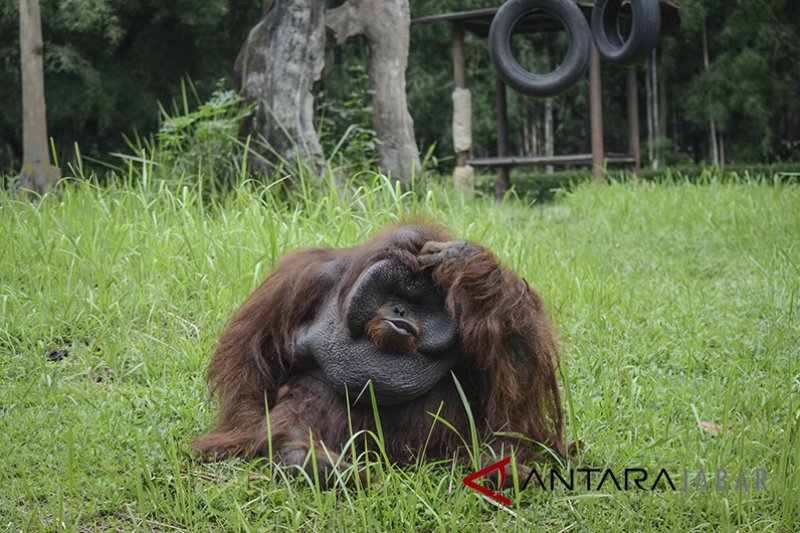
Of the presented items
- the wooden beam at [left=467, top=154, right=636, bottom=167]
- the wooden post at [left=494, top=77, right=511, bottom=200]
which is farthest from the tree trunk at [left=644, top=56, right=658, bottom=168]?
the wooden beam at [left=467, top=154, right=636, bottom=167]

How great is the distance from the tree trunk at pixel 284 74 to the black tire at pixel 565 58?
3.90ft

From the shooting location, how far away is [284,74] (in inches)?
209

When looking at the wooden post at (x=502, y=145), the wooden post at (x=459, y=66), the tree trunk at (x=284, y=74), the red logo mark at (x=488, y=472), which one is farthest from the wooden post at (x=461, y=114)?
the red logo mark at (x=488, y=472)

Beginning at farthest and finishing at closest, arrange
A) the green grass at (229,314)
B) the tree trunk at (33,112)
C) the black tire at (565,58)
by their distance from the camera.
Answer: the tree trunk at (33,112)
the black tire at (565,58)
the green grass at (229,314)

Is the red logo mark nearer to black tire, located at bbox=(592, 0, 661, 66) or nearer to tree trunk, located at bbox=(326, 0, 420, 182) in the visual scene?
black tire, located at bbox=(592, 0, 661, 66)

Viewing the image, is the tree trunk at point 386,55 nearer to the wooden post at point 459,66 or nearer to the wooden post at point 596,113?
the wooden post at point 596,113

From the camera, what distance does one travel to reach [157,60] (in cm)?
1474

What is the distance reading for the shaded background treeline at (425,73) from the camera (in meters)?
13.0

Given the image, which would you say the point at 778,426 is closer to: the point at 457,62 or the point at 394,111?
the point at 394,111

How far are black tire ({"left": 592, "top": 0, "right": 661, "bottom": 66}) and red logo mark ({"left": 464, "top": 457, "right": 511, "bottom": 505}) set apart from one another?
2592 mm

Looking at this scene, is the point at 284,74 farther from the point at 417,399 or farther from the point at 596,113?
the point at 596,113

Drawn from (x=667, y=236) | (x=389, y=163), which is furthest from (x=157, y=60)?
(x=667, y=236)

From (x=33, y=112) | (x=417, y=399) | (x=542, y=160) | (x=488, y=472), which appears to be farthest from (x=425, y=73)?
(x=488, y=472)

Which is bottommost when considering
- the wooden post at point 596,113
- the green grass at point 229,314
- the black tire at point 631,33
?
the green grass at point 229,314
